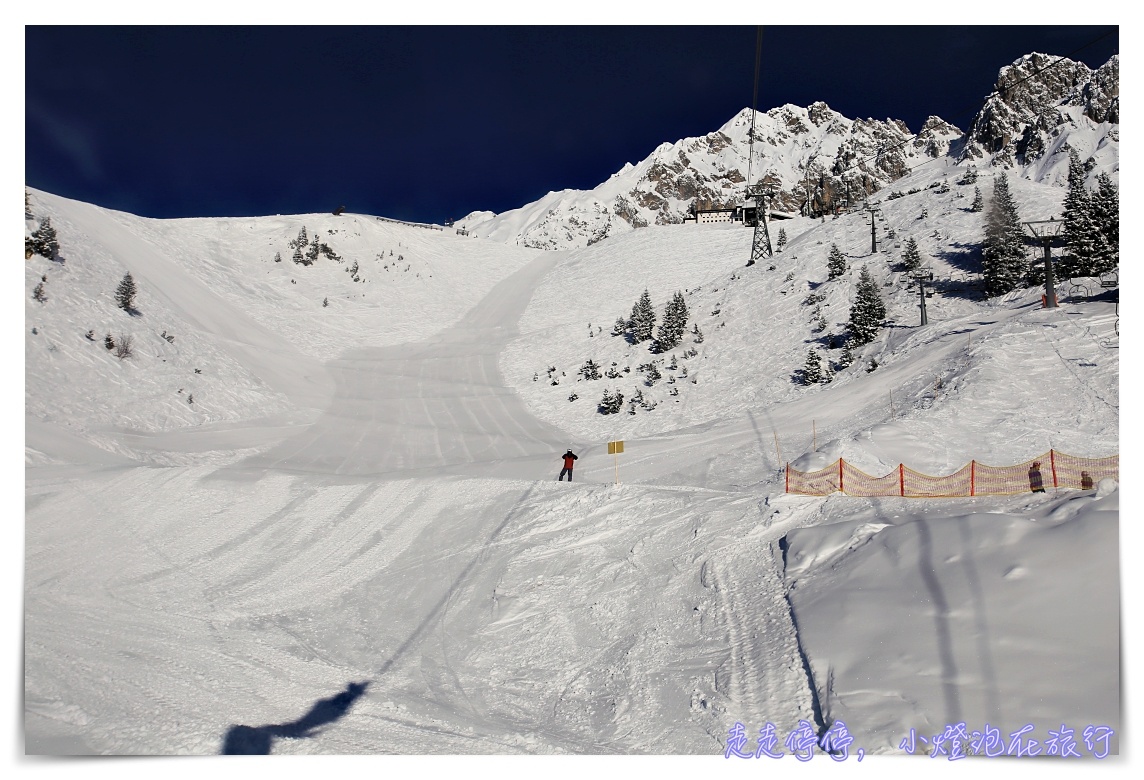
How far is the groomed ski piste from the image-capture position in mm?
6512

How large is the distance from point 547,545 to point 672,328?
23.4 meters

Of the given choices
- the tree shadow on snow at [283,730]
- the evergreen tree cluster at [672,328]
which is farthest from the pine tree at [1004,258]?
the tree shadow on snow at [283,730]

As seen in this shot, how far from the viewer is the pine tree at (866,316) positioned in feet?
89.6

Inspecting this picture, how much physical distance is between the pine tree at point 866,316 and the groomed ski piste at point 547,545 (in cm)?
99

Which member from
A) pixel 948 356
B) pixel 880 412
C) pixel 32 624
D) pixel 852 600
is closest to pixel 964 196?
pixel 948 356

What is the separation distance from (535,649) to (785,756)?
3.62m

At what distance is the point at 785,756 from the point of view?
20.1 feet

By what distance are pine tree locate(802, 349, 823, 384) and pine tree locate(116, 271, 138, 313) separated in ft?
A: 91.7

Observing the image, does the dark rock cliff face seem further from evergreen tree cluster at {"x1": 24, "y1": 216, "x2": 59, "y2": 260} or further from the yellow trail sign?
evergreen tree cluster at {"x1": 24, "y1": 216, "x2": 59, "y2": 260}

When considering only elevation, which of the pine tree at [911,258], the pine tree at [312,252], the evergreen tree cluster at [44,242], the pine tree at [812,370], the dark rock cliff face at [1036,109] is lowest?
the pine tree at [812,370]

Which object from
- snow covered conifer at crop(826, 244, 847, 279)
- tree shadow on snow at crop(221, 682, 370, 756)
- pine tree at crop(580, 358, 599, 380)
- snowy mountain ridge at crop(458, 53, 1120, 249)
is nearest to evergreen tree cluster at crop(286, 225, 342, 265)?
pine tree at crop(580, 358, 599, 380)

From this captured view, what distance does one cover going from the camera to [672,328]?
109ft

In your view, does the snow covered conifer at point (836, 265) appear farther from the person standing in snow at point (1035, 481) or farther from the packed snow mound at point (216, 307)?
the person standing in snow at point (1035, 481)

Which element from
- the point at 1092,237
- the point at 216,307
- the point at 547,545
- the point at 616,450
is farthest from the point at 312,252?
the point at 1092,237
